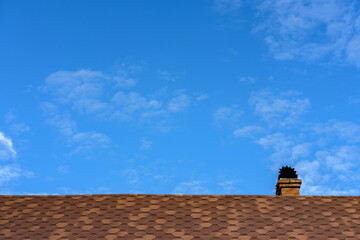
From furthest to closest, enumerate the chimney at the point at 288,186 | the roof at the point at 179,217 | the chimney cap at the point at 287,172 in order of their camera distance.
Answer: the chimney cap at the point at 287,172, the chimney at the point at 288,186, the roof at the point at 179,217

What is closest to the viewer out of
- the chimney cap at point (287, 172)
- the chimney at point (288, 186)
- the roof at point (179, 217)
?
the roof at point (179, 217)

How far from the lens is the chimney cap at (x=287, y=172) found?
13.8m

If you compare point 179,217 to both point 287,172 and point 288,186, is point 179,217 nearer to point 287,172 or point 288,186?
point 288,186

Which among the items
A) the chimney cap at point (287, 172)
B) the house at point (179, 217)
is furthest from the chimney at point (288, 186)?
the house at point (179, 217)

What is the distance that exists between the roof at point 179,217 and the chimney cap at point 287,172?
80.2 inches

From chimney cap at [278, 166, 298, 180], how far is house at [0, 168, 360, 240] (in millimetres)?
1956

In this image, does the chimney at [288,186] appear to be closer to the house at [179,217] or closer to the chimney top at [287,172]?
the chimney top at [287,172]

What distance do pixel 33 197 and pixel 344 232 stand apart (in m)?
8.52

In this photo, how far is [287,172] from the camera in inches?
546

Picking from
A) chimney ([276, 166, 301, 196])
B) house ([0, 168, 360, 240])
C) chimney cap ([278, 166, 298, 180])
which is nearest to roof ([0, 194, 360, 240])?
house ([0, 168, 360, 240])

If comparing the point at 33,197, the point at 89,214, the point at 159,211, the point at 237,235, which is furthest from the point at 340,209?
the point at 33,197

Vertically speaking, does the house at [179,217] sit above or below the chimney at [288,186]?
below

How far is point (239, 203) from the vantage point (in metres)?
11.5

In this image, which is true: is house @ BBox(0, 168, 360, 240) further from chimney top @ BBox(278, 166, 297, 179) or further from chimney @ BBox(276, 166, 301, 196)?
chimney top @ BBox(278, 166, 297, 179)
